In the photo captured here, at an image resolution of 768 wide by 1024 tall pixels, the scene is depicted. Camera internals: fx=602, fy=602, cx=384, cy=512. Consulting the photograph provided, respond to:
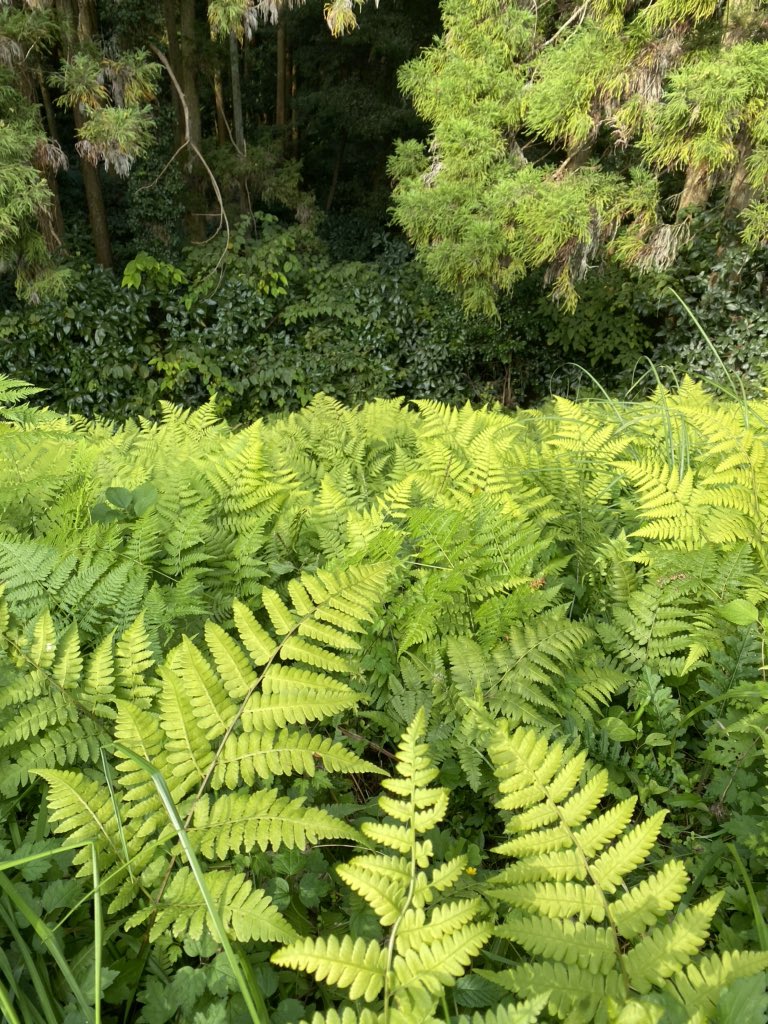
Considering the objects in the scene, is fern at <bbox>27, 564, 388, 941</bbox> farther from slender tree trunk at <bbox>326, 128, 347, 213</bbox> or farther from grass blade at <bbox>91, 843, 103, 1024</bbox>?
slender tree trunk at <bbox>326, 128, 347, 213</bbox>

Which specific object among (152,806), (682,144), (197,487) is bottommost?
(152,806)

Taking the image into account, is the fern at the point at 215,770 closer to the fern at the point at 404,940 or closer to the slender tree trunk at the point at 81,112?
the fern at the point at 404,940

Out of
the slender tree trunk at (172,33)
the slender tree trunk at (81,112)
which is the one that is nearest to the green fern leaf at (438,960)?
the slender tree trunk at (81,112)

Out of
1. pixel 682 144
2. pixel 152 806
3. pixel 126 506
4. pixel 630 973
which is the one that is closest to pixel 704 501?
pixel 630 973

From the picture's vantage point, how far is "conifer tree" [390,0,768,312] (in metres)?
5.43

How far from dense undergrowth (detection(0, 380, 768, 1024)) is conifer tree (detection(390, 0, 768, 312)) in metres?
4.57

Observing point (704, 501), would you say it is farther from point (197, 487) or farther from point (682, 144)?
point (682, 144)

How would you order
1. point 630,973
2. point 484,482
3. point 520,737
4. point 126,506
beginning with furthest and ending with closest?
1. point 484,482
2. point 126,506
3. point 520,737
4. point 630,973

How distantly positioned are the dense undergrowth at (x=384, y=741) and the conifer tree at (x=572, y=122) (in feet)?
15.0

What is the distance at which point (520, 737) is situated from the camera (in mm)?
985

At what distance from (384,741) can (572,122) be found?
20.6 ft

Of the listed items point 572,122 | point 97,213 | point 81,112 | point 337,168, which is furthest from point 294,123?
point 572,122

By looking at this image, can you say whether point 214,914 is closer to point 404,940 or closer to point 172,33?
point 404,940

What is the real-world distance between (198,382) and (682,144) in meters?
6.12
